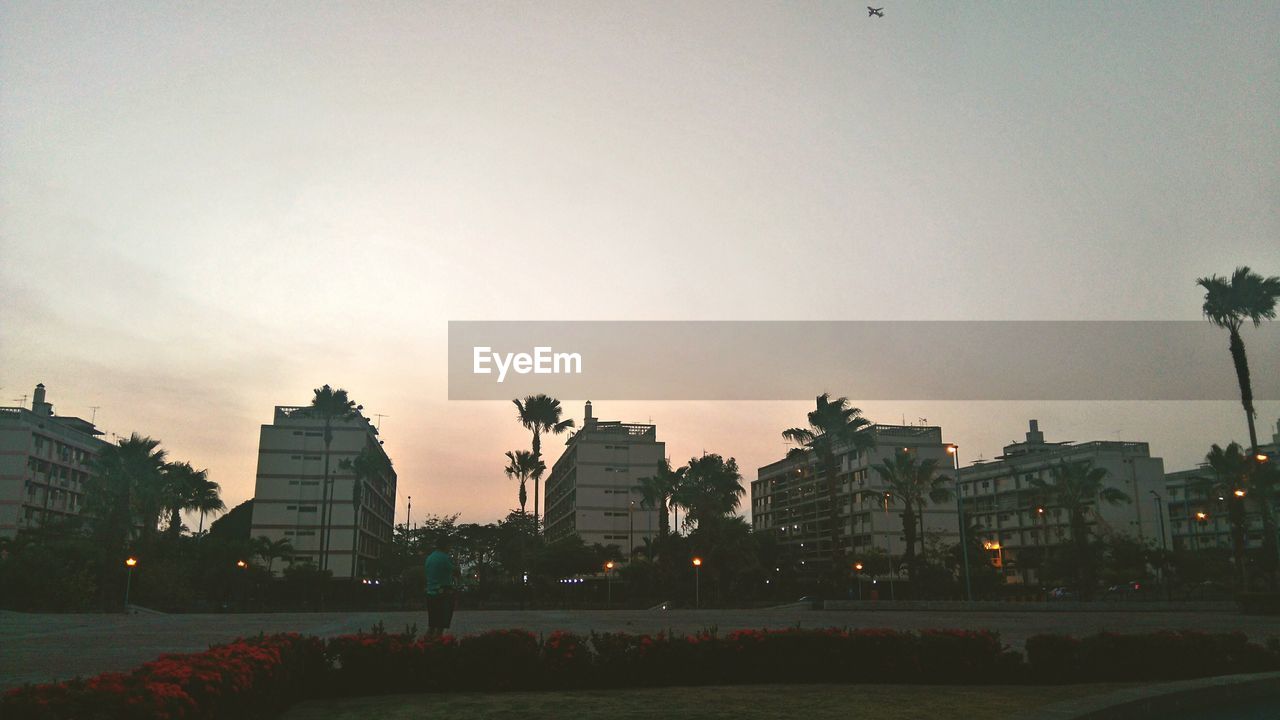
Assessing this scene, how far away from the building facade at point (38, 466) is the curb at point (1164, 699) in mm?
82780

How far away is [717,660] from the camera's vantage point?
10.4 m

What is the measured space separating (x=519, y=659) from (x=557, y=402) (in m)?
52.7

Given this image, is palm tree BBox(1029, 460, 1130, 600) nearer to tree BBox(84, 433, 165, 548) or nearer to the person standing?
the person standing

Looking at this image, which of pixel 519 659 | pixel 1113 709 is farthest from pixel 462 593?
pixel 1113 709

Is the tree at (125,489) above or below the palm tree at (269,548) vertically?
above

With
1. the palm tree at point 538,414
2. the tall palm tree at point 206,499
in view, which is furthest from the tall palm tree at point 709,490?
the tall palm tree at point 206,499

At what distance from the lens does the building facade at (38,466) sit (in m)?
76.9

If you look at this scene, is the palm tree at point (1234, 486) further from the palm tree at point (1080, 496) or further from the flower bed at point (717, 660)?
the flower bed at point (717, 660)

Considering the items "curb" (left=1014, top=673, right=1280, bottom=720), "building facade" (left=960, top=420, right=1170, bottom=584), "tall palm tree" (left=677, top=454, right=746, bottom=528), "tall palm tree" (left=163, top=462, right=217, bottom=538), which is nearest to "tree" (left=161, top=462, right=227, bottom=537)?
"tall palm tree" (left=163, top=462, right=217, bottom=538)

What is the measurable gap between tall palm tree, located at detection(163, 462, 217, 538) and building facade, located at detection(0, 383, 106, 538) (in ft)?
46.5

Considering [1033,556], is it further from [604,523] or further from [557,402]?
[557,402]

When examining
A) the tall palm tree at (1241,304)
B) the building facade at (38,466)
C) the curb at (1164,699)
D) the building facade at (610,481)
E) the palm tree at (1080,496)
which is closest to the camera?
the curb at (1164,699)

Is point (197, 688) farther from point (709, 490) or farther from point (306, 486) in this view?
point (306, 486)

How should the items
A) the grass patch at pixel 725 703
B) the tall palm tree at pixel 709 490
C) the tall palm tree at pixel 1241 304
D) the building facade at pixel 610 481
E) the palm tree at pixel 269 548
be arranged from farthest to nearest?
the building facade at pixel 610 481 → the palm tree at pixel 269 548 → the tall palm tree at pixel 709 490 → the tall palm tree at pixel 1241 304 → the grass patch at pixel 725 703
